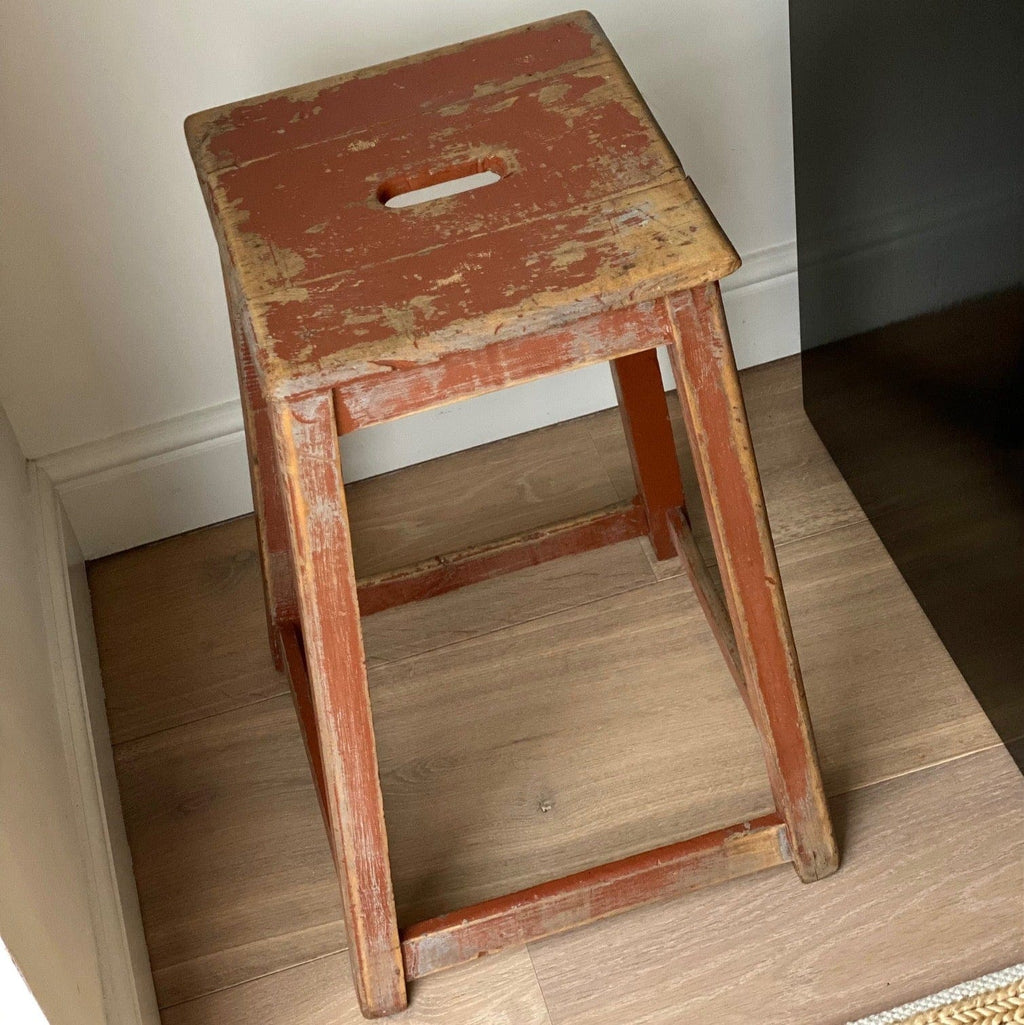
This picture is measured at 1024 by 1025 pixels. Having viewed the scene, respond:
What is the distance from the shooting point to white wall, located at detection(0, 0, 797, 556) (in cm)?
126

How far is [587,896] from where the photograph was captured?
108 cm

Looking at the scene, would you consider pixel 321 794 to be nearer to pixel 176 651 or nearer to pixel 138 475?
pixel 176 651

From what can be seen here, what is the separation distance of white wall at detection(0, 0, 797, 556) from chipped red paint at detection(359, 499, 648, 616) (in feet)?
0.75

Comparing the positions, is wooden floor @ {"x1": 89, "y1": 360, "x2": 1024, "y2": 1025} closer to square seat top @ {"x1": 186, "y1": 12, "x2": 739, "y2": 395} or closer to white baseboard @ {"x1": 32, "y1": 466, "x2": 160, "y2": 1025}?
white baseboard @ {"x1": 32, "y1": 466, "x2": 160, "y2": 1025}

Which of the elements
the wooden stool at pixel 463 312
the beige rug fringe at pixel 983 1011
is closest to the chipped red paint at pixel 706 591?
the wooden stool at pixel 463 312

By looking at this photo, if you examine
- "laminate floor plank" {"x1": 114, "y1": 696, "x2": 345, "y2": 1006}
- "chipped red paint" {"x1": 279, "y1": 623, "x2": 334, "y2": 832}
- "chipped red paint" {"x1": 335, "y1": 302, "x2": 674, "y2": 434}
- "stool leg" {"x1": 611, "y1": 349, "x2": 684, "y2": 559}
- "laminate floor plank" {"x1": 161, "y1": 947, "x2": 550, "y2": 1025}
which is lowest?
"laminate floor plank" {"x1": 161, "y1": 947, "x2": 550, "y2": 1025}

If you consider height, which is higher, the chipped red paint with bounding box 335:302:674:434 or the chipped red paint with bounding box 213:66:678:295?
the chipped red paint with bounding box 213:66:678:295

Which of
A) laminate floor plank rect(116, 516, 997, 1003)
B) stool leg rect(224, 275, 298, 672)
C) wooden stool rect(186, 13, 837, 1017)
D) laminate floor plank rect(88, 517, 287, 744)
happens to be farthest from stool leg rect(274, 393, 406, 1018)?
laminate floor plank rect(88, 517, 287, 744)

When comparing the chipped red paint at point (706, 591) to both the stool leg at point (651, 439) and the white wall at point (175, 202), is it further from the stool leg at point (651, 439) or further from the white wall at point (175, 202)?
the white wall at point (175, 202)

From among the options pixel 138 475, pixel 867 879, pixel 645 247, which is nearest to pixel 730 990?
pixel 867 879

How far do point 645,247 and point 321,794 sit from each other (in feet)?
1.95

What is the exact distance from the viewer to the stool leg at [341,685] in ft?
2.78

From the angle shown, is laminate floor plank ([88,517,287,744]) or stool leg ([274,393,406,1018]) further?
laminate floor plank ([88,517,287,744])

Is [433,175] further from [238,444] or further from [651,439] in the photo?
[238,444]
